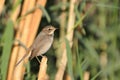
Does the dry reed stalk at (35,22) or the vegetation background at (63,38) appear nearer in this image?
the vegetation background at (63,38)

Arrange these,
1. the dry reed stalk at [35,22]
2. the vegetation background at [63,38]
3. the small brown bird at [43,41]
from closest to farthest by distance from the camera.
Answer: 1. the vegetation background at [63,38]
2. the dry reed stalk at [35,22]
3. the small brown bird at [43,41]

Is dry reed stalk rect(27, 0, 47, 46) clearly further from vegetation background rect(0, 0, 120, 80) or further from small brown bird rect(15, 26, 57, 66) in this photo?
small brown bird rect(15, 26, 57, 66)

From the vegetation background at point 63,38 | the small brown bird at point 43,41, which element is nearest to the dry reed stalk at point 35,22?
the vegetation background at point 63,38

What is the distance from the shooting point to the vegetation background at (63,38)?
494cm

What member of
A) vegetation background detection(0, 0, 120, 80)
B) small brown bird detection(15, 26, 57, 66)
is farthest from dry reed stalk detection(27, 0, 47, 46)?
small brown bird detection(15, 26, 57, 66)

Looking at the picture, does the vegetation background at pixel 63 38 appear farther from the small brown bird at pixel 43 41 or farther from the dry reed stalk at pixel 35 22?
the small brown bird at pixel 43 41

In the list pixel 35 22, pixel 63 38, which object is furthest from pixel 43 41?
pixel 35 22

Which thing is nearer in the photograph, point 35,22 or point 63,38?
point 35,22

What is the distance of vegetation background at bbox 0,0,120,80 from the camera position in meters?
4.94

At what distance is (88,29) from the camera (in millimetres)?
6688

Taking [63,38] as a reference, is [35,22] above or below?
above

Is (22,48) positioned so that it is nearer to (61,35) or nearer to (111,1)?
(61,35)

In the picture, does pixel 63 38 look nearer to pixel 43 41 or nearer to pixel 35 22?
pixel 43 41

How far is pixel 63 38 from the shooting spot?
580cm
